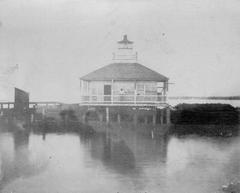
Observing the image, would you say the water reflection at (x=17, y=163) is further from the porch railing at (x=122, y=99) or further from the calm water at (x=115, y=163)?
the porch railing at (x=122, y=99)

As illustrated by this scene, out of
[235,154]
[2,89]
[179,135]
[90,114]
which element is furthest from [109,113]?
[235,154]

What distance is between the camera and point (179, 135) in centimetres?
2530

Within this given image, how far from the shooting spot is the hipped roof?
27547mm

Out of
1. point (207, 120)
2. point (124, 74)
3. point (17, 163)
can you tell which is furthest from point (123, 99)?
point (17, 163)

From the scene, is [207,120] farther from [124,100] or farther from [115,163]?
[115,163]

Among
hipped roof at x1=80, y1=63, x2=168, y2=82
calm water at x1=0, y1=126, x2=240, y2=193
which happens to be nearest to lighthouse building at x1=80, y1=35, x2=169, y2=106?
hipped roof at x1=80, y1=63, x2=168, y2=82

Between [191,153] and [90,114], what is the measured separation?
892 centimetres

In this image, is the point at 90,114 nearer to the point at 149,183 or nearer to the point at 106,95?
the point at 106,95

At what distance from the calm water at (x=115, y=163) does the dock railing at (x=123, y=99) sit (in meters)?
3.19

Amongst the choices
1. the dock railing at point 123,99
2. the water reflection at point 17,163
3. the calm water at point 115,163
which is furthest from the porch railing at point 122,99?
the water reflection at point 17,163

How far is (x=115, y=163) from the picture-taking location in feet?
57.8

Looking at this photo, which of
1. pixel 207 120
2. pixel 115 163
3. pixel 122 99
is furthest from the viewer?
pixel 207 120

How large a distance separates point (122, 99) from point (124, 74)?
1.62 m

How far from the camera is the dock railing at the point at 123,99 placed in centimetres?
2708
